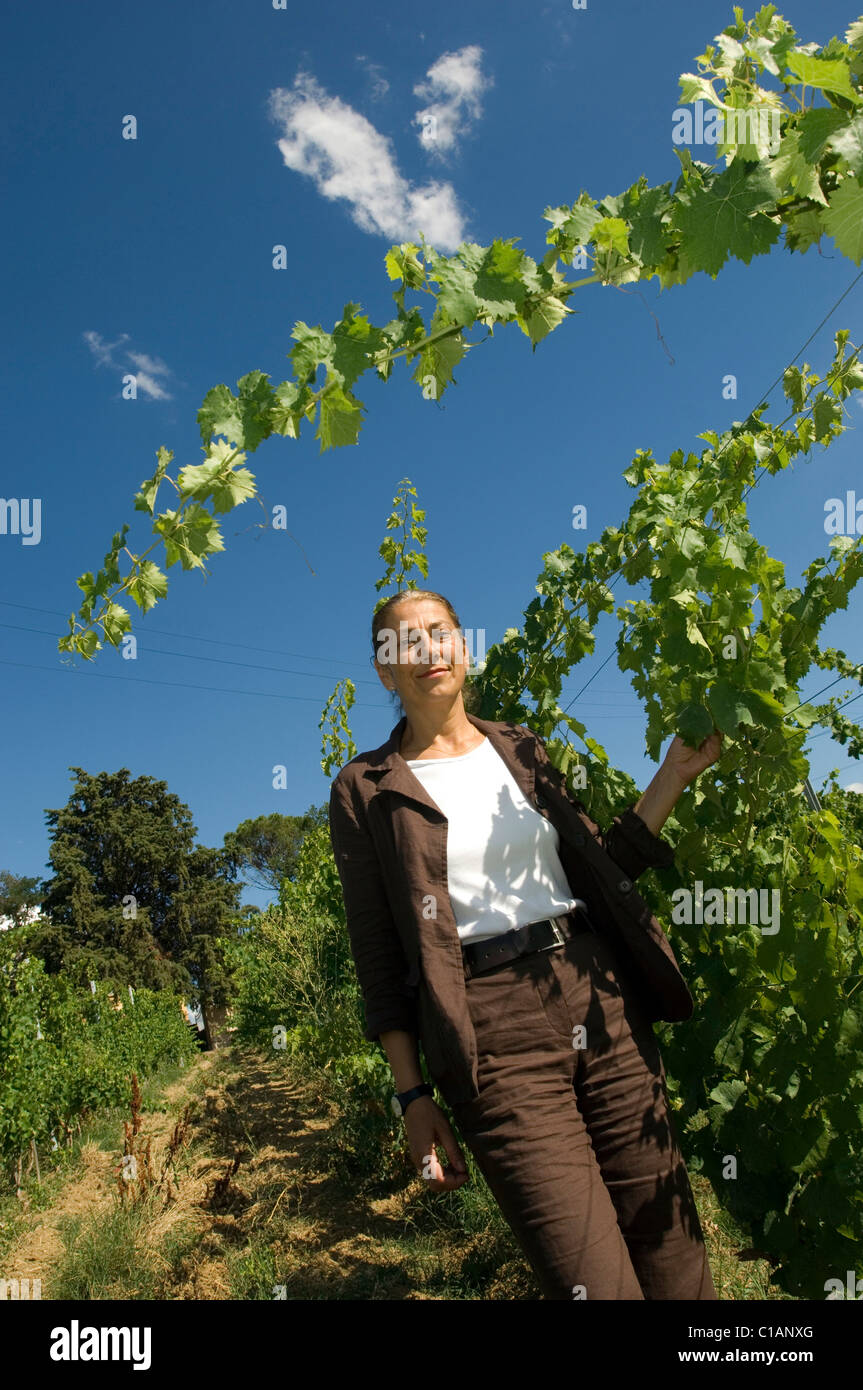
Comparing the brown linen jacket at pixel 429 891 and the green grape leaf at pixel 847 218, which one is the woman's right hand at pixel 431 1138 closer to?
the brown linen jacket at pixel 429 891

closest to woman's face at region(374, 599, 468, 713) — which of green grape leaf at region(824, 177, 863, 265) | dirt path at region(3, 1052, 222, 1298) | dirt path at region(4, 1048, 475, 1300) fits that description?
green grape leaf at region(824, 177, 863, 265)

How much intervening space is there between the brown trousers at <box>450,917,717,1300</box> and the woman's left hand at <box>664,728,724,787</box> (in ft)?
1.51

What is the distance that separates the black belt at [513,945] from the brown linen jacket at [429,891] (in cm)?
4

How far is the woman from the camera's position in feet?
4.88

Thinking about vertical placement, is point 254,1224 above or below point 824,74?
below

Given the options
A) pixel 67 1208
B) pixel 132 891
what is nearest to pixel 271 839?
pixel 132 891

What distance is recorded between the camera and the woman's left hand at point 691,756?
72.4 inches

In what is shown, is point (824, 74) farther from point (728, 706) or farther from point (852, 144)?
point (728, 706)

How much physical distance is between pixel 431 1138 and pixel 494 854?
60cm

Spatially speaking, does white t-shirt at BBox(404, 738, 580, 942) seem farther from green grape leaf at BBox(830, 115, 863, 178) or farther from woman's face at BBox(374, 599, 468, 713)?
green grape leaf at BBox(830, 115, 863, 178)

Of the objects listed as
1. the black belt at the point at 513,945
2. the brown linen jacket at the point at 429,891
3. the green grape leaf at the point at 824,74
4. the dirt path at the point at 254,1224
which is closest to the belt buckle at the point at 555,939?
the black belt at the point at 513,945

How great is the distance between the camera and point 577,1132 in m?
1.52

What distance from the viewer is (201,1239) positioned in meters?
4.70
